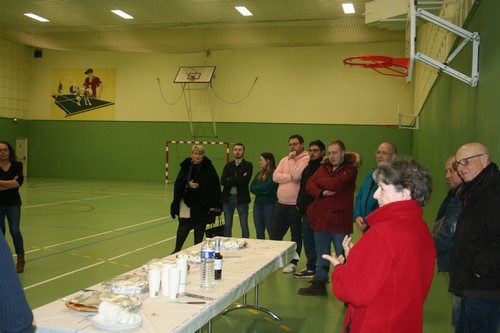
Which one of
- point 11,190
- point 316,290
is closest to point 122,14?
point 11,190

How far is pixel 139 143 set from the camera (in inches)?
929

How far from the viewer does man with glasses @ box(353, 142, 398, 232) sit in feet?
17.6

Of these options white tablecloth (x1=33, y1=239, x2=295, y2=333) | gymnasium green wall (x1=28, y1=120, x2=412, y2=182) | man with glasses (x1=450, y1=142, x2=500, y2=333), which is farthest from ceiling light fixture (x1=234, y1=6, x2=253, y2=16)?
man with glasses (x1=450, y1=142, x2=500, y2=333)

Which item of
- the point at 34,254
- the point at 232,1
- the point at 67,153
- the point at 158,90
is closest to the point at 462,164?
the point at 34,254

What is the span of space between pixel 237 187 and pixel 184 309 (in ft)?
16.8

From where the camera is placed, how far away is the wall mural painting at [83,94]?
938 inches

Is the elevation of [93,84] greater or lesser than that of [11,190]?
Result: greater

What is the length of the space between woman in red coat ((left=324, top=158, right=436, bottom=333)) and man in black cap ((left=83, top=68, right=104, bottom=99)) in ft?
75.6

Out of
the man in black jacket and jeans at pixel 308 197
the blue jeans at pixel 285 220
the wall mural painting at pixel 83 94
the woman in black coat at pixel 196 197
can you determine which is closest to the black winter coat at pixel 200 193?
the woman in black coat at pixel 196 197

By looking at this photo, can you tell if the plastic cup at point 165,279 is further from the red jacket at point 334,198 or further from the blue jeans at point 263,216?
the blue jeans at point 263,216

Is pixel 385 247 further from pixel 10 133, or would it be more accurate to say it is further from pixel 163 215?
pixel 10 133

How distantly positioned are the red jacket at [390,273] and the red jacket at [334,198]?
3.46 meters

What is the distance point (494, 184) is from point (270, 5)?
16.4 meters

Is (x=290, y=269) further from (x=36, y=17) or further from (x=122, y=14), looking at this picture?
(x=36, y=17)
